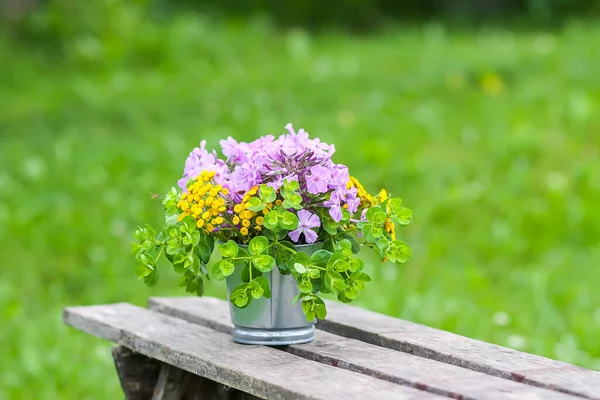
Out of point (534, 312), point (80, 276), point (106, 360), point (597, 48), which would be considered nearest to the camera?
point (106, 360)

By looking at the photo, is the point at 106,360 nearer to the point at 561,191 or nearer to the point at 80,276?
the point at 80,276

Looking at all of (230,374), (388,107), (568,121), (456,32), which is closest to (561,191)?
(568,121)

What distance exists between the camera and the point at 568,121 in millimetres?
6617

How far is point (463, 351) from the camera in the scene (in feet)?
7.41

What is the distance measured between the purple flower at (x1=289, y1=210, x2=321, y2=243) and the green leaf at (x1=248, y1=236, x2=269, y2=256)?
2.8 inches

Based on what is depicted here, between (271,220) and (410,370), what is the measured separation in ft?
1.39

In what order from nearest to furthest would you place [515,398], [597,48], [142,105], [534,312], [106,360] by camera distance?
[515,398]
[106,360]
[534,312]
[142,105]
[597,48]

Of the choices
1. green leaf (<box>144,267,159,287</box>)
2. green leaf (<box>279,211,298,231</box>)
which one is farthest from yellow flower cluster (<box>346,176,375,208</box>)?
green leaf (<box>144,267,159,287</box>)

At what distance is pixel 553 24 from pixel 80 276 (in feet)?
23.1

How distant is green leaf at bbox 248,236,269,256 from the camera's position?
7.23ft

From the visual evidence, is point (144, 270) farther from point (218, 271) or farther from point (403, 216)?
point (403, 216)

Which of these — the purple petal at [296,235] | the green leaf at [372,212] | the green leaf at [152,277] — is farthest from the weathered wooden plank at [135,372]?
the green leaf at [372,212]

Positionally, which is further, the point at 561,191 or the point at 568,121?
the point at 568,121

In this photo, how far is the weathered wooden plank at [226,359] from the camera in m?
1.93
